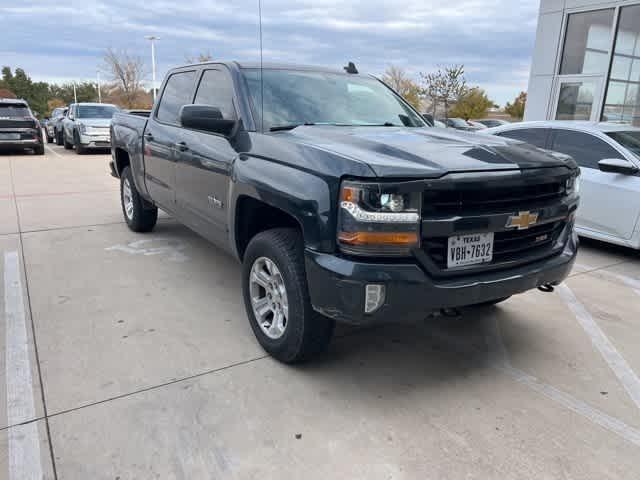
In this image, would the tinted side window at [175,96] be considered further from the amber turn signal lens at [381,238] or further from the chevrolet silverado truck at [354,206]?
the amber turn signal lens at [381,238]

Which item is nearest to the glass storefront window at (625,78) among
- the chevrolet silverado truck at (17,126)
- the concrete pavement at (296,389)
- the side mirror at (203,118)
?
the concrete pavement at (296,389)

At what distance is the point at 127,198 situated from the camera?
6391 millimetres

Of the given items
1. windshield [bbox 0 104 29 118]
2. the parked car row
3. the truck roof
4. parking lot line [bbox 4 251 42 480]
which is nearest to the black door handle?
the truck roof

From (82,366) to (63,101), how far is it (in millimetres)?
92217

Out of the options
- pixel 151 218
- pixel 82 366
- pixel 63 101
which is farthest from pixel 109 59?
pixel 82 366

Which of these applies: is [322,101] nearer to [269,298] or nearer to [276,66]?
[276,66]

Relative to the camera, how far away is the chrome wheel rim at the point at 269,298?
300 centimetres

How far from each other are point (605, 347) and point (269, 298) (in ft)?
7.74

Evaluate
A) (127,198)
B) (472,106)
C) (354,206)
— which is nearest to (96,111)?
(127,198)

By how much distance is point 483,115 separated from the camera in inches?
1278

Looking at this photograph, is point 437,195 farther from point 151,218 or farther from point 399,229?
point 151,218

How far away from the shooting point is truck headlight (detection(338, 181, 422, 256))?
2375 millimetres

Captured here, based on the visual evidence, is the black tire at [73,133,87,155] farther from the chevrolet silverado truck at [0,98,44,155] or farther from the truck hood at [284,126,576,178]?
the truck hood at [284,126,576,178]

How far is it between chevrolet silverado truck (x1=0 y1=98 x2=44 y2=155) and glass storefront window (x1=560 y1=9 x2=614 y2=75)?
15.4 metres
